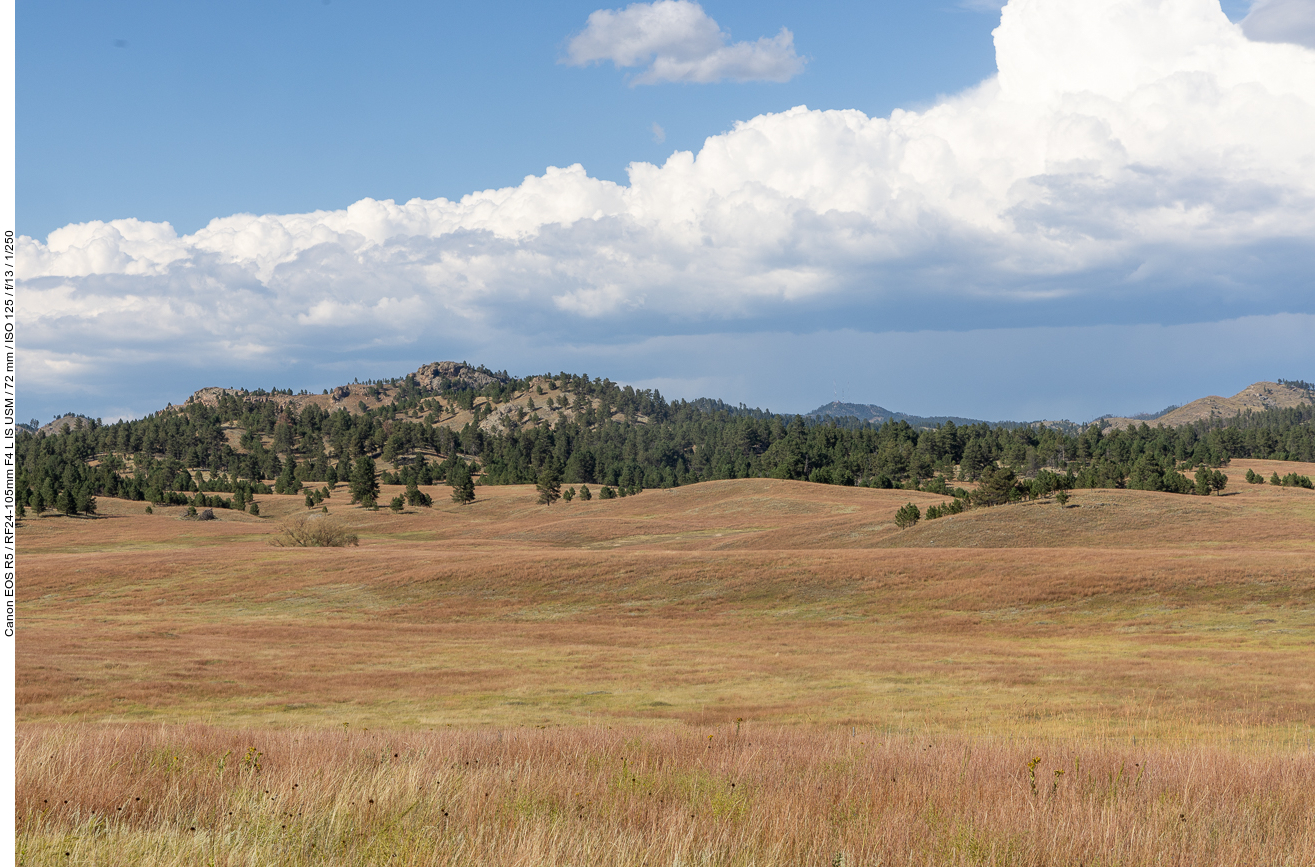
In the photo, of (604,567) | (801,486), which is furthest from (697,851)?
(801,486)

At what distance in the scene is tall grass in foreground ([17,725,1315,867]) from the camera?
6660mm

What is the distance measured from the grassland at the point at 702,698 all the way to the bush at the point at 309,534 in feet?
60.3

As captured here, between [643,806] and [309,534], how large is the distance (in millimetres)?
82348

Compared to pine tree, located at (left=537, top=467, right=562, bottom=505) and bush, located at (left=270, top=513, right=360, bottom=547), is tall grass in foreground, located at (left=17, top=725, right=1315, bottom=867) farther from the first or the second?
pine tree, located at (left=537, top=467, right=562, bottom=505)

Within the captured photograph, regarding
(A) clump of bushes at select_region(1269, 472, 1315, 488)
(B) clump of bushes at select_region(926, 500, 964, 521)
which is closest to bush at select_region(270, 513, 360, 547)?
(B) clump of bushes at select_region(926, 500, 964, 521)

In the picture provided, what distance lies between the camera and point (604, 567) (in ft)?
181

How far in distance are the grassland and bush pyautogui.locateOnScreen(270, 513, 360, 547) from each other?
1838 cm

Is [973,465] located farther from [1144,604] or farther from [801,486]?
[1144,604]

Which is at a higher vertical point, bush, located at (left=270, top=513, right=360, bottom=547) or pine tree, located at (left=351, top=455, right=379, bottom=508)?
pine tree, located at (left=351, top=455, right=379, bottom=508)

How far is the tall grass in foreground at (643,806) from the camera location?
6.66 meters

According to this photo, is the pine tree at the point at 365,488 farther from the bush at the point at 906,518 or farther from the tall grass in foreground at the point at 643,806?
the tall grass in foreground at the point at 643,806

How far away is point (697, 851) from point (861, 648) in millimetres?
31779

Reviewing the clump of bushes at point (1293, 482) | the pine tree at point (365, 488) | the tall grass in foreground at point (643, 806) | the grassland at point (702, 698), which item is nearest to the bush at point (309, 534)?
the grassland at point (702, 698)

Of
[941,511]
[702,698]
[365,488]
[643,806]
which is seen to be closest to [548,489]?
[365,488]
